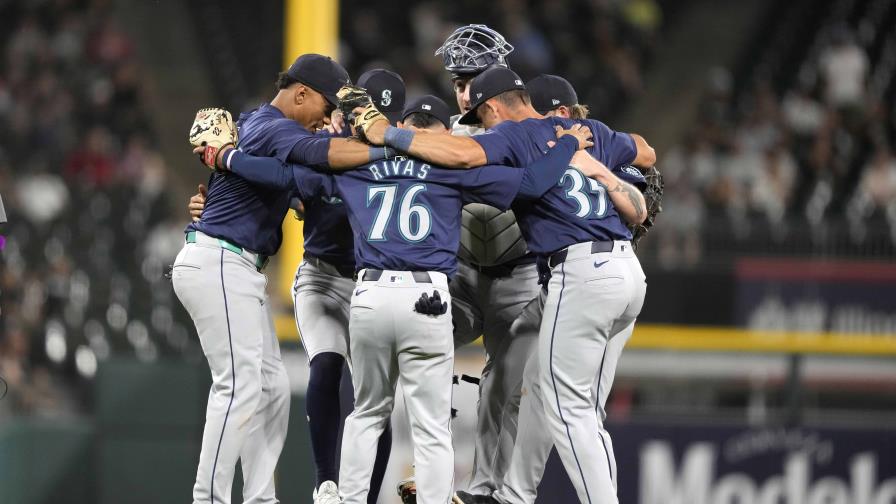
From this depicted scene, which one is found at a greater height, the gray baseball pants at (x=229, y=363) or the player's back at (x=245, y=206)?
the player's back at (x=245, y=206)

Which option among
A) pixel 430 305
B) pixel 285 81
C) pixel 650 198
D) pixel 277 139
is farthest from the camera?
pixel 650 198

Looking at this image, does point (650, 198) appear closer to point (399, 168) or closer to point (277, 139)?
point (399, 168)

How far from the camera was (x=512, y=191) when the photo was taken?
5172 millimetres

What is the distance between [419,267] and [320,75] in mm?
967

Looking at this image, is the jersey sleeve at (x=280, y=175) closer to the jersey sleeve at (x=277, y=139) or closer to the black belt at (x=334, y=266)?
the jersey sleeve at (x=277, y=139)

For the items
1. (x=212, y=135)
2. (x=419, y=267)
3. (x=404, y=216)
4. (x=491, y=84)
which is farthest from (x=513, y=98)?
(x=212, y=135)

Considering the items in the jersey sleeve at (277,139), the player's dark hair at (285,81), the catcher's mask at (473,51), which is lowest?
the jersey sleeve at (277,139)

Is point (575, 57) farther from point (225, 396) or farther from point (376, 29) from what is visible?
point (225, 396)

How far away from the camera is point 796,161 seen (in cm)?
1300

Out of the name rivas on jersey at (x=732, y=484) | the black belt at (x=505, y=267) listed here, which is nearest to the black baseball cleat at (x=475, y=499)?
the black belt at (x=505, y=267)

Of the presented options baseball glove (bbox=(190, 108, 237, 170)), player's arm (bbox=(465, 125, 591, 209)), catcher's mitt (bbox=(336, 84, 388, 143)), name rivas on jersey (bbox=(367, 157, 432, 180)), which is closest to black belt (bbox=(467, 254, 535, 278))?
player's arm (bbox=(465, 125, 591, 209))

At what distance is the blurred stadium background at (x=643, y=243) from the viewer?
7.68 m

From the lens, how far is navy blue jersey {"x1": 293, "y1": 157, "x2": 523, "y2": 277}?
5082 mm

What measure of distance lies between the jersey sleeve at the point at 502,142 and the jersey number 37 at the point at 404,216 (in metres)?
0.29
